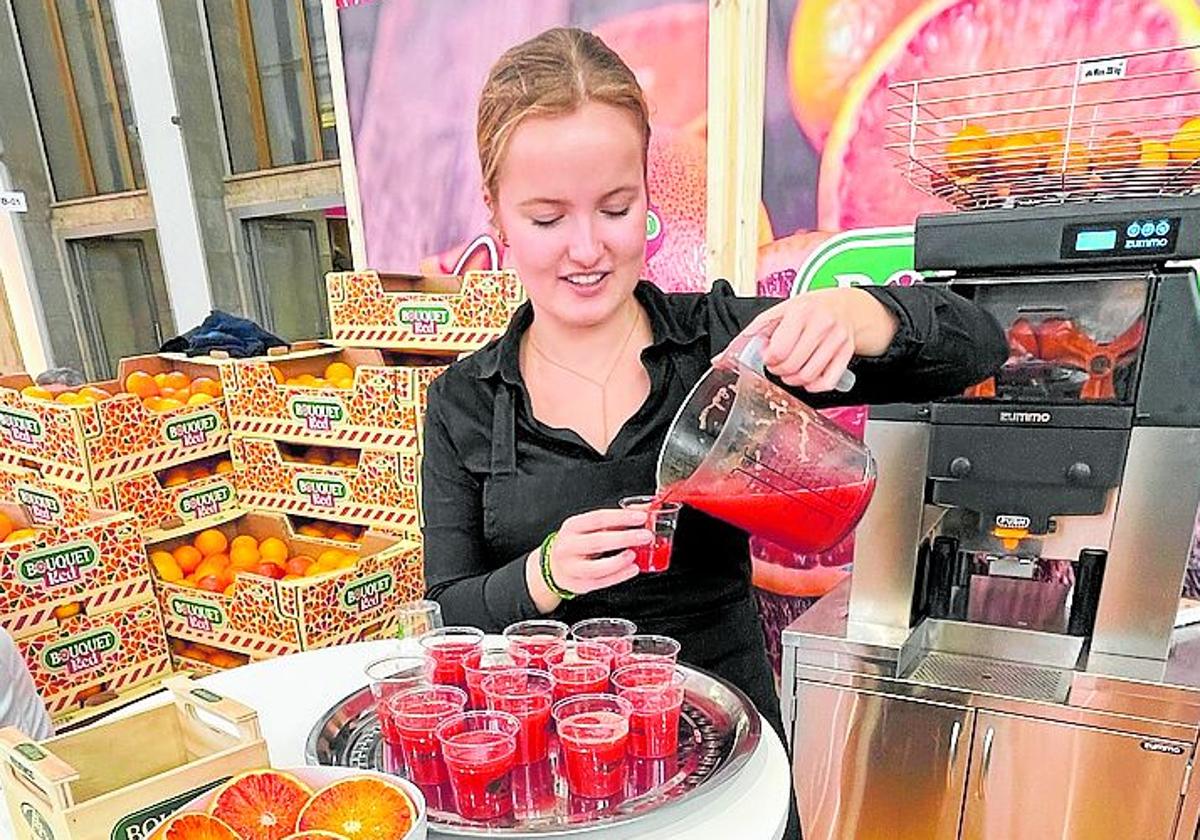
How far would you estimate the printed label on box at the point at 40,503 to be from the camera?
2.41 meters

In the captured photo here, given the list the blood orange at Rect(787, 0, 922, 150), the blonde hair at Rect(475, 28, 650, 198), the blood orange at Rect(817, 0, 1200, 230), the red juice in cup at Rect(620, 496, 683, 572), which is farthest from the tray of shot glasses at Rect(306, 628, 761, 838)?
the blood orange at Rect(787, 0, 922, 150)

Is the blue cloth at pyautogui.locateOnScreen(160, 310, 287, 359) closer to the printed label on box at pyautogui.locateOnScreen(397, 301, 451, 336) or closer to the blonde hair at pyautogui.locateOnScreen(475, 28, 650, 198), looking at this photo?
the printed label on box at pyautogui.locateOnScreen(397, 301, 451, 336)

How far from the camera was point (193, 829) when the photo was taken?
0.61 meters

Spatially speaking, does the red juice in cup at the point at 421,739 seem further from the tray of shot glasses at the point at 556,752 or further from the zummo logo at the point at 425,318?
the zummo logo at the point at 425,318

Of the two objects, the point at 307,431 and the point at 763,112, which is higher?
the point at 763,112

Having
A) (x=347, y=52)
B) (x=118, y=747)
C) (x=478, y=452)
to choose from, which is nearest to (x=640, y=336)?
(x=478, y=452)

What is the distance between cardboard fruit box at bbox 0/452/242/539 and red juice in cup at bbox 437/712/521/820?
75.4 inches

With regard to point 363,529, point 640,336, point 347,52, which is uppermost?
point 347,52

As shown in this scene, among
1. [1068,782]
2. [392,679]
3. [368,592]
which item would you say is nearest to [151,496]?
[368,592]

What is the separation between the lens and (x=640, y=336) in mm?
1141

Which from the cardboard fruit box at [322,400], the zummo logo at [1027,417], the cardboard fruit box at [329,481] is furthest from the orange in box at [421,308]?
the zummo logo at [1027,417]

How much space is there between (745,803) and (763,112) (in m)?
1.72

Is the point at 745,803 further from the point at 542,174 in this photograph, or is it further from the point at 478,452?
the point at 542,174

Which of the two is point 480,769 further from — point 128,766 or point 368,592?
point 368,592
